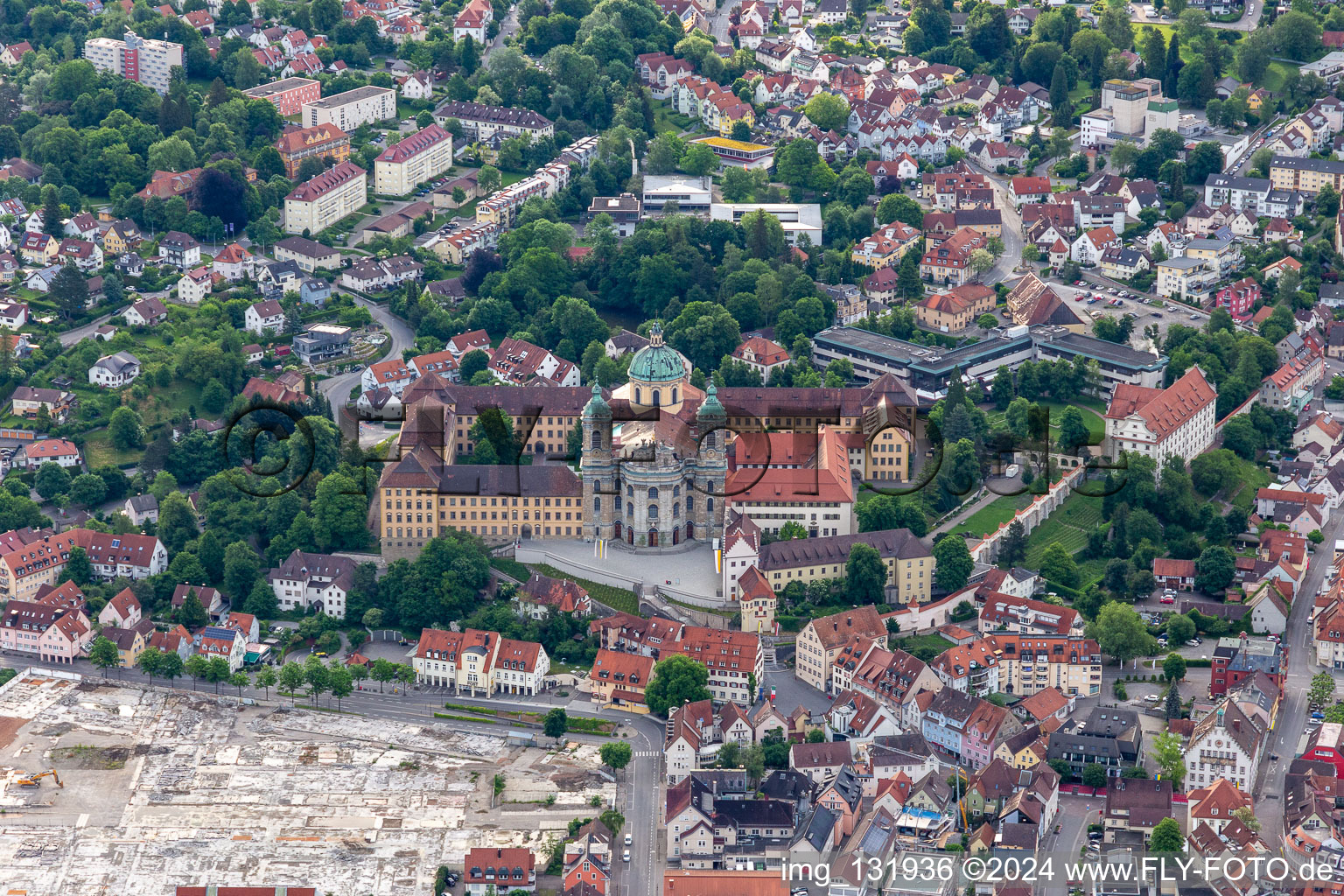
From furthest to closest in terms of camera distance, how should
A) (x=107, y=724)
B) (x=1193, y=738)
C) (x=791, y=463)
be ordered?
(x=791, y=463) < (x=107, y=724) < (x=1193, y=738)

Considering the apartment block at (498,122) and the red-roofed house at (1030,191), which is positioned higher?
the apartment block at (498,122)

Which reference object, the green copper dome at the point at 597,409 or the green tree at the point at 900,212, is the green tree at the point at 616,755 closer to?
the green copper dome at the point at 597,409

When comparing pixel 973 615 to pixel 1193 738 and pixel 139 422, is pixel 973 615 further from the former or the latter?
pixel 139 422

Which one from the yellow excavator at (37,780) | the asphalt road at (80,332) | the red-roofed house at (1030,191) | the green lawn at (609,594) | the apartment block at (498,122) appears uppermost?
the apartment block at (498,122)

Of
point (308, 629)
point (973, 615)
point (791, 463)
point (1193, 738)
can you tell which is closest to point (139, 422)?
point (308, 629)

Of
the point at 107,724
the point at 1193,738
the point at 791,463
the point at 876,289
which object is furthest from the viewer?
the point at 876,289

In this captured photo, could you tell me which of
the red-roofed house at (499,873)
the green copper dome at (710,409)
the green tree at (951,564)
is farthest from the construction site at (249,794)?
the green copper dome at (710,409)
